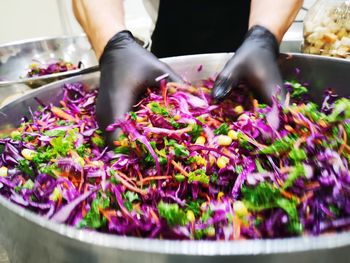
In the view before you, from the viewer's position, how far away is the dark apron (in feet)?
5.74

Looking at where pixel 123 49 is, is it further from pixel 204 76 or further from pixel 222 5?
pixel 222 5

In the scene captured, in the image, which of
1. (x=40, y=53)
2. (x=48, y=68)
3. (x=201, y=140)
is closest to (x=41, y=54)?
(x=40, y=53)

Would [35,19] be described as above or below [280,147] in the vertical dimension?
below

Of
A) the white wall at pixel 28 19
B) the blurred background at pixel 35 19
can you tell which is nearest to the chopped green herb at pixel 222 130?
the blurred background at pixel 35 19

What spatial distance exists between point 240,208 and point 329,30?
1112 mm

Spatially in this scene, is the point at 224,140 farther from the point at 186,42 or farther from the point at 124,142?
the point at 186,42

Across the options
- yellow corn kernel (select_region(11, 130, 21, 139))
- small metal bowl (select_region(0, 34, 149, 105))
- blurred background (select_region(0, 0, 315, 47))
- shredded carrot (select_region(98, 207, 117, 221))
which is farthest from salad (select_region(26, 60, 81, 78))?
blurred background (select_region(0, 0, 315, 47))

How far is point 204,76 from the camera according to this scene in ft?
4.31

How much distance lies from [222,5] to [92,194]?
1288 mm

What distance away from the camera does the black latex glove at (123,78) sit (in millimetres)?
1033

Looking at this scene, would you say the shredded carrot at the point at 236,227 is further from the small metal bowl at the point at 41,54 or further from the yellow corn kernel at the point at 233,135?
the small metal bowl at the point at 41,54

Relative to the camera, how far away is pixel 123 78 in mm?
1084

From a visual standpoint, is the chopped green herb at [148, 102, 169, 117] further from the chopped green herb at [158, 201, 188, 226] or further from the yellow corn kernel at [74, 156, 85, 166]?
the chopped green herb at [158, 201, 188, 226]

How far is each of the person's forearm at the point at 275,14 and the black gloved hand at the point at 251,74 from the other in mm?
194
